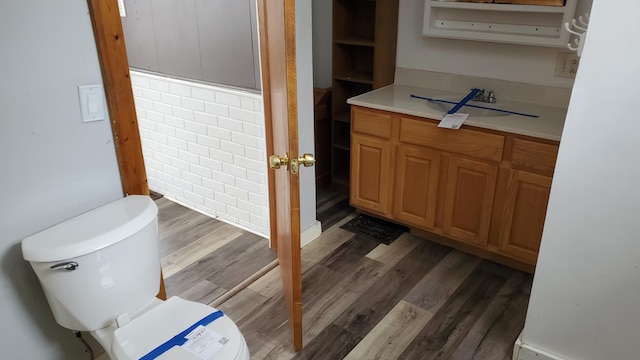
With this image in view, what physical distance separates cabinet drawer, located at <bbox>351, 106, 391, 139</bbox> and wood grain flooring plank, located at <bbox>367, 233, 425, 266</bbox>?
66 centimetres

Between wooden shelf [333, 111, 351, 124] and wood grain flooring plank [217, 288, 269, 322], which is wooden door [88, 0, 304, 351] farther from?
wooden shelf [333, 111, 351, 124]

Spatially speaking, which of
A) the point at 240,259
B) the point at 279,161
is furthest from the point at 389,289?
the point at 279,161

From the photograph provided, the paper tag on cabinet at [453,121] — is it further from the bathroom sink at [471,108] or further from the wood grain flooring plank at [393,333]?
the wood grain flooring plank at [393,333]

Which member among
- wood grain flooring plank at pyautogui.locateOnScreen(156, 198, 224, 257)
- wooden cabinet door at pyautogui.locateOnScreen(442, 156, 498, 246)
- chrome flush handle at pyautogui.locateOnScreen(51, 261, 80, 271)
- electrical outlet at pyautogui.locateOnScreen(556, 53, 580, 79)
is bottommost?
wood grain flooring plank at pyautogui.locateOnScreen(156, 198, 224, 257)

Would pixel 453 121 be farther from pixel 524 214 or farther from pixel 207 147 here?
pixel 207 147

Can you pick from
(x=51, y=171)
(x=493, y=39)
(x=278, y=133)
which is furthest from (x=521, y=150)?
(x=51, y=171)

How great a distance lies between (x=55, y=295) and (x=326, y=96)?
7.58ft

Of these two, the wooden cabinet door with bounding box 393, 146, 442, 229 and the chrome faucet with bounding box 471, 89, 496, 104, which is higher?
the chrome faucet with bounding box 471, 89, 496, 104

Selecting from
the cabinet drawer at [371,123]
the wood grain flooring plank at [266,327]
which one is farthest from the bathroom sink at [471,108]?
the wood grain flooring plank at [266,327]

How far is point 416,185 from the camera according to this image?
2713 mm

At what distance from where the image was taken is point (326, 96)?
3.36m

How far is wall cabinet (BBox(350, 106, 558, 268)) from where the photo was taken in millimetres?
2295

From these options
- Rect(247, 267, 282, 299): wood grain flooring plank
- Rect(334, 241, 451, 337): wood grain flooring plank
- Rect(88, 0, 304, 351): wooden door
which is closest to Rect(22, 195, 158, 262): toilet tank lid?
Rect(88, 0, 304, 351): wooden door

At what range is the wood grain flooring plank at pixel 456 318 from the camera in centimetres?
204
